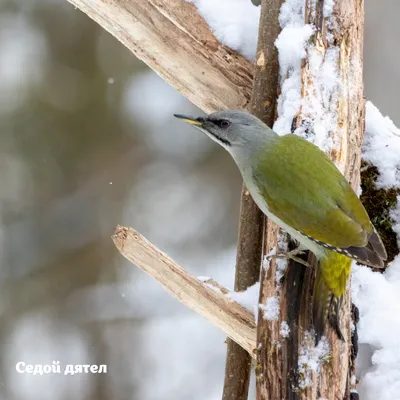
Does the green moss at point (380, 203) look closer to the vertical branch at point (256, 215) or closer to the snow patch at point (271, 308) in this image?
the vertical branch at point (256, 215)

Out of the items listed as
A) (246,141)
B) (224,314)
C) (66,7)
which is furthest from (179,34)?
(66,7)

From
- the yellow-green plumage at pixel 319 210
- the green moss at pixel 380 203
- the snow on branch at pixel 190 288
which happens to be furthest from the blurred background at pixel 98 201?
the yellow-green plumage at pixel 319 210

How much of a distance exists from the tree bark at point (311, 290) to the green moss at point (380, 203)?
0.44m

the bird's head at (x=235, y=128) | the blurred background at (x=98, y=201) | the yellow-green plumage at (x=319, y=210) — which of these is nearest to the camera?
the yellow-green plumage at (x=319, y=210)

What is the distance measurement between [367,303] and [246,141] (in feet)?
2.96

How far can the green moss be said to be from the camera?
3373 mm

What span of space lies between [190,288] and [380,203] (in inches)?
43.9

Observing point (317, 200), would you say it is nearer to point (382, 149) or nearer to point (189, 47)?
point (382, 149)

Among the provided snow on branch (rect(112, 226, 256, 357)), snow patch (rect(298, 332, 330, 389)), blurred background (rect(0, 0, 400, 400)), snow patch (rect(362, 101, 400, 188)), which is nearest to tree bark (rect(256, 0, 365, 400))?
snow patch (rect(298, 332, 330, 389))

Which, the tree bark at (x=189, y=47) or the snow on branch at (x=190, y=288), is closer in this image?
the snow on branch at (x=190, y=288)

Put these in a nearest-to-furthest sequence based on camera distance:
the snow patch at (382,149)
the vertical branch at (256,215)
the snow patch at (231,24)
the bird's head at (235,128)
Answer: the bird's head at (235,128) → the vertical branch at (256,215) → the snow patch at (231,24) → the snow patch at (382,149)

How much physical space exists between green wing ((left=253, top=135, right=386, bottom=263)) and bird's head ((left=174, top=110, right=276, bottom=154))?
0.17 metres

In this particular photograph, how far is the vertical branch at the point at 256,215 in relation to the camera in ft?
10.3

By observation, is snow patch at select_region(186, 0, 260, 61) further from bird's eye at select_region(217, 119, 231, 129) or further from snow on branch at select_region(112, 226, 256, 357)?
snow on branch at select_region(112, 226, 256, 357)
